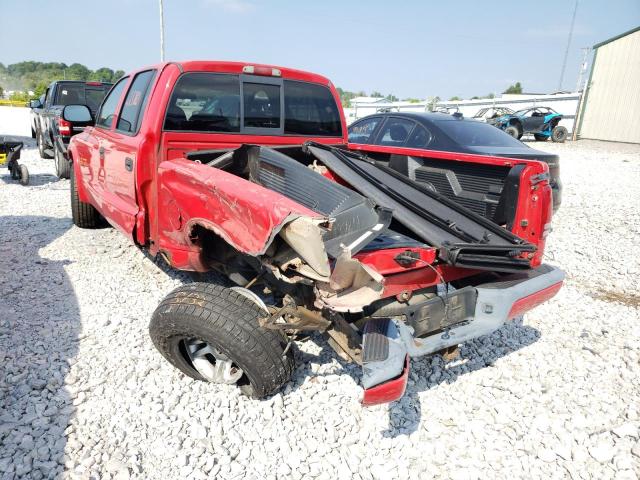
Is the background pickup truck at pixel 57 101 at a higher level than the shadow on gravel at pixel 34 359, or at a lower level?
higher

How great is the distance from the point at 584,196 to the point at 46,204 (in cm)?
997

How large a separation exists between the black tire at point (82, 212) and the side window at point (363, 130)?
13.3ft

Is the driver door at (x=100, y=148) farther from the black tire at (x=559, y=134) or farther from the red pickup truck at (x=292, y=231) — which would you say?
the black tire at (x=559, y=134)

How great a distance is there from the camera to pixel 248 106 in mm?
3701

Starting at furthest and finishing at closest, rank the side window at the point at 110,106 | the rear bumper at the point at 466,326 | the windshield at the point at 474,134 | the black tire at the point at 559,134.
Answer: the black tire at the point at 559,134 → the windshield at the point at 474,134 → the side window at the point at 110,106 → the rear bumper at the point at 466,326

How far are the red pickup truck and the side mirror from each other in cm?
102

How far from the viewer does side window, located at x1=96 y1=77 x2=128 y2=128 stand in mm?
4320

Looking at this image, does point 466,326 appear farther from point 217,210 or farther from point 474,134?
point 474,134

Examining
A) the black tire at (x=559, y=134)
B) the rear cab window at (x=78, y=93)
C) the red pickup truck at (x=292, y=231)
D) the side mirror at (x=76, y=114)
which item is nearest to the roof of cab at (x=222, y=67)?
the red pickup truck at (x=292, y=231)

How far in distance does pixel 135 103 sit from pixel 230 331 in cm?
241

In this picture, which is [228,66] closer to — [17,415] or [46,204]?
[17,415]

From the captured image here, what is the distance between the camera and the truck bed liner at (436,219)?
2.55 m

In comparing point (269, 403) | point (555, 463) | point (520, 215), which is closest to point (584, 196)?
point (520, 215)

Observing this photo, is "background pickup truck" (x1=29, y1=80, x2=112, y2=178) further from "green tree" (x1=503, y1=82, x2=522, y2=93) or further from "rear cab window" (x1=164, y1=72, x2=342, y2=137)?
"green tree" (x1=503, y1=82, x2=522, y2=93)
